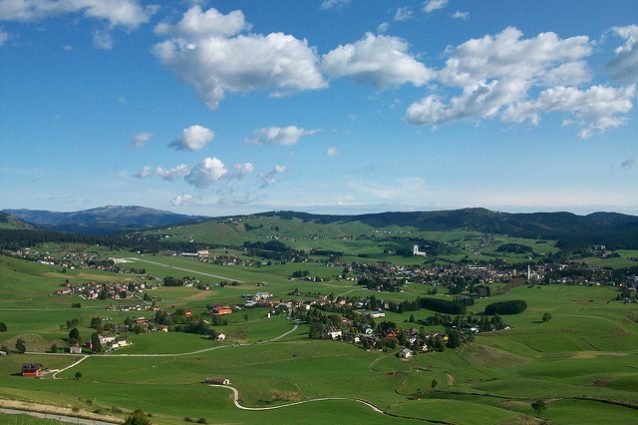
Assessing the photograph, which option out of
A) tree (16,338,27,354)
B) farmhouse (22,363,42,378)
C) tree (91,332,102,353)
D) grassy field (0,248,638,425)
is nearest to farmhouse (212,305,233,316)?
grassy field (0,248,638,425)

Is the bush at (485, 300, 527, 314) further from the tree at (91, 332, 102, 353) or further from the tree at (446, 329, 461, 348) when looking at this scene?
the tree at (91, 332, 102, 353)

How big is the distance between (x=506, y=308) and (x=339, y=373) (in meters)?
87.2

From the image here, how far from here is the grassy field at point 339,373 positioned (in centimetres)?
6600

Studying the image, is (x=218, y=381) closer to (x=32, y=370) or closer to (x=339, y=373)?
(x=339, y=373)

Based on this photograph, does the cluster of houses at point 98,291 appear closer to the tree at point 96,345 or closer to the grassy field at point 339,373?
the grassy field at point 339,373

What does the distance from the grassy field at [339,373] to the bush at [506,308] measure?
8.80 meters

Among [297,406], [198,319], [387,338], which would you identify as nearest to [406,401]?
[297,406]

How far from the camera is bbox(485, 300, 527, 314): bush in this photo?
167 m

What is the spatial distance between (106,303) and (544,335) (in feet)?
395

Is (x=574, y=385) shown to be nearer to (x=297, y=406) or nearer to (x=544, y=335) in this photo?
(x=297, y=406)

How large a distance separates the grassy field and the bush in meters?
8.80

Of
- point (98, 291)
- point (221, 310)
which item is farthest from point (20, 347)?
point (98, 291)

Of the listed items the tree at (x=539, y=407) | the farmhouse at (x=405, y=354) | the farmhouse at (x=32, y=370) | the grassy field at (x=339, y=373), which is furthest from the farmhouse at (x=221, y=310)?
the tree at (x=539, y=407)

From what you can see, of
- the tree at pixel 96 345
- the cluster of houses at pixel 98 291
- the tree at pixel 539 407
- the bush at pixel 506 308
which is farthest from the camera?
the cluster of houses at pixel 98 291
